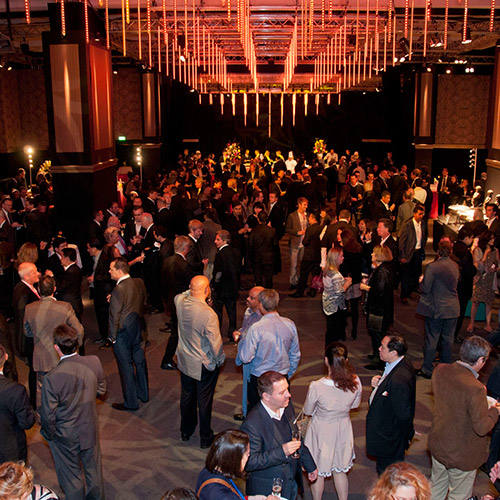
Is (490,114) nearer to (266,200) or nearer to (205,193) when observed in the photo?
(266,200)

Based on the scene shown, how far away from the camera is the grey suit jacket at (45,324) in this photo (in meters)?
5.10

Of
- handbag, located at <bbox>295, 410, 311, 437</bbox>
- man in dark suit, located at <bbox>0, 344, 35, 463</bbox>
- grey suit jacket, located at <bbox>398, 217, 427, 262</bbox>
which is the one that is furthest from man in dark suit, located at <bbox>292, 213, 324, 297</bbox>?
man in dark suit, located at <bbox>0, 344, 35, 463</bbox>

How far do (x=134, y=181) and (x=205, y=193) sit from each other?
3.86 metres

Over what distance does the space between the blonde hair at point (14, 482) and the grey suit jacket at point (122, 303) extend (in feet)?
9.61

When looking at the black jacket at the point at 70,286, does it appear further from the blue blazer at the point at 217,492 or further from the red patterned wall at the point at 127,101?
the red patterned wall at the point at 127,101

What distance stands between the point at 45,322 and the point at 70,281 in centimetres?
131

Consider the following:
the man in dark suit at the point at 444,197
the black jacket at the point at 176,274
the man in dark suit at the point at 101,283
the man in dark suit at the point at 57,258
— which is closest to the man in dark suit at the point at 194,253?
the black jacket at the point at 176,274

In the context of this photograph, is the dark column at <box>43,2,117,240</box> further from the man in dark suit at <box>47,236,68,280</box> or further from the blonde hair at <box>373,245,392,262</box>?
the blonde hair at <box>373,245,392,262</box>

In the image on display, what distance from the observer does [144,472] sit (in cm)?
499

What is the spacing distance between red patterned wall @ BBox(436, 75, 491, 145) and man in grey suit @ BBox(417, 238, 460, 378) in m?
17.0

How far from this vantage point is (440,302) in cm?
640

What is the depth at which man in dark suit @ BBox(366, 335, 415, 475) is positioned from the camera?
4086 mm

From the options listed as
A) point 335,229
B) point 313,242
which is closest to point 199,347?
point 335,229

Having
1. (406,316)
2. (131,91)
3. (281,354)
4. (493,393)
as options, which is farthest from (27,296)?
(131,91)
